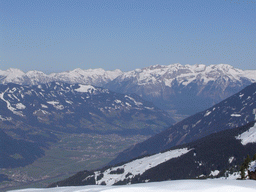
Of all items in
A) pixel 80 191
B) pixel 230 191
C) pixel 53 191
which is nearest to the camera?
pixel 230 191

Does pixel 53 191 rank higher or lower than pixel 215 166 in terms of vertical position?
higher

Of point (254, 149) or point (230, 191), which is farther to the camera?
point (254, 149)

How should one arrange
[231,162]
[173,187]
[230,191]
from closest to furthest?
[230,191], [173,187], [231,162]

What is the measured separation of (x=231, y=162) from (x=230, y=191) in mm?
152362

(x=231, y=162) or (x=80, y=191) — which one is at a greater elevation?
(x=80, y=191)

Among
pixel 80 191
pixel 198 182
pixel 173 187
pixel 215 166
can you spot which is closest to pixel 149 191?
pixel 173 187

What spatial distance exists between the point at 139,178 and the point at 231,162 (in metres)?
52.5

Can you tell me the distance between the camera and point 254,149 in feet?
616

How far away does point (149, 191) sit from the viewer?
38656mm

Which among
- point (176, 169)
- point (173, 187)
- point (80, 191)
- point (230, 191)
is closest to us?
point (230, 191)

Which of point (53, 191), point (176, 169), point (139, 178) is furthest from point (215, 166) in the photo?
point (53, 191)

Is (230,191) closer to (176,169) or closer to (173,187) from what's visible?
(173,187)

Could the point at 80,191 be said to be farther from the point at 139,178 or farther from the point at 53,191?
the point at 139,178

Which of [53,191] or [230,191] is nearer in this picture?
[230,191]
